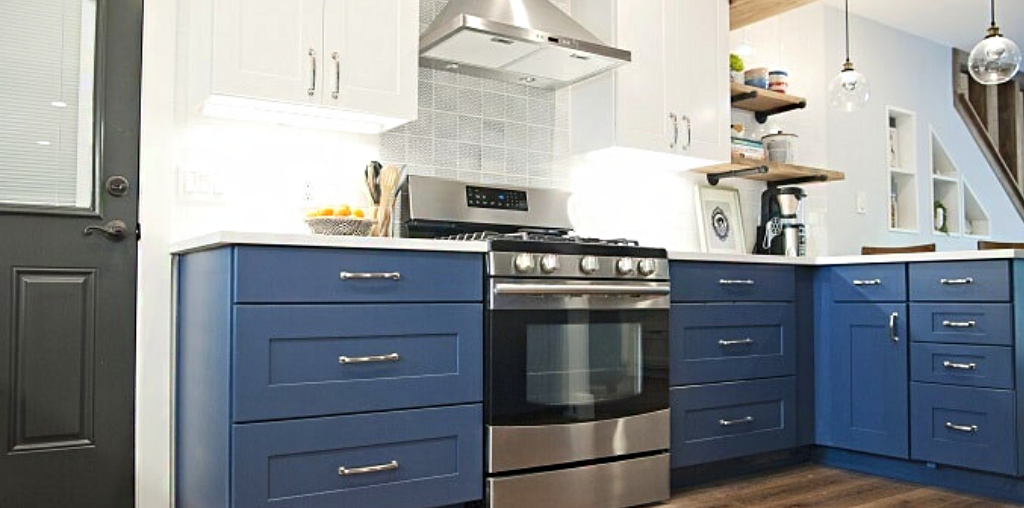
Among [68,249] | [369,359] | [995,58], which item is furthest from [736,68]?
[68,249]

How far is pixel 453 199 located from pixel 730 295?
3.85ft

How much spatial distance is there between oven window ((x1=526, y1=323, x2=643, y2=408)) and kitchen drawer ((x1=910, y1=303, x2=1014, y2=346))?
3.95 feet

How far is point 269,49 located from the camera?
2627 millimetres

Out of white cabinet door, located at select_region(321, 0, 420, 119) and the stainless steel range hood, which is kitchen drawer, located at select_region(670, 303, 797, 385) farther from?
white cabinet door, located at select_region(321, 0, 420, 119)

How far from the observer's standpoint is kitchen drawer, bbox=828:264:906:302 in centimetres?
343

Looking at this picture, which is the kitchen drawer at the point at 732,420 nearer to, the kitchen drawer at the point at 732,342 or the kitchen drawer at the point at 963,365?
the kitchen drawer at the point at 732,342

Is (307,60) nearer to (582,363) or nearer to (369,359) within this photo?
(369,359)

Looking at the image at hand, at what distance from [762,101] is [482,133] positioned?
1593mm

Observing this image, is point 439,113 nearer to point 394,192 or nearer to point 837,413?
point 394,192

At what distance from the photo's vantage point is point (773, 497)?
10.2 feet

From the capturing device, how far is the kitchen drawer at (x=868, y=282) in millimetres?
3432

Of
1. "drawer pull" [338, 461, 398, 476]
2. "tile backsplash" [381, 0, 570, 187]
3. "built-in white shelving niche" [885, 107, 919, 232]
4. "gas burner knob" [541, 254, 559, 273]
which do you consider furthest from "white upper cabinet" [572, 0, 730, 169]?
"built-in white shelving niche" [885, 107, 919, 232]

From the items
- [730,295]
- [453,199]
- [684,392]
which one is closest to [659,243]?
[730,295]

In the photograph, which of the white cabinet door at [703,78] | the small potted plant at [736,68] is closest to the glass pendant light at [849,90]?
the small potted plant at [736,68]
